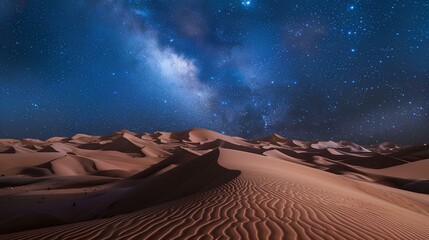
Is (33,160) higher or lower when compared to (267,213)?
lower

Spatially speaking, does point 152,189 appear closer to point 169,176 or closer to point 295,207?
point 169,176

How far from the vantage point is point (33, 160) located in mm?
25016

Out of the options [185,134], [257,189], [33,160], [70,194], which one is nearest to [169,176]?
[70,194]

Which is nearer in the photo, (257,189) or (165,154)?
(257,189)

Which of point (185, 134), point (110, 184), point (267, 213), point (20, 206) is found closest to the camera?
point (267, 213)

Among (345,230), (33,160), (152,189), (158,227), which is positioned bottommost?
(33,160)

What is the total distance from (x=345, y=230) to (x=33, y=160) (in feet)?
87.2

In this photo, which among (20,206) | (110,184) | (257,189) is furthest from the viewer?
(110,184)

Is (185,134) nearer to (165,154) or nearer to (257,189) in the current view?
(165,154)

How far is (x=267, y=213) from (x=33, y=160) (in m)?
25.5

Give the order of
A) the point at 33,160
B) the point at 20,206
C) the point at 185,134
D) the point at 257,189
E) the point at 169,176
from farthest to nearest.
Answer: the point at 185,134 → the point at 33,160 → the point at 169,176 → the point at 20,206 → the point at 257,189

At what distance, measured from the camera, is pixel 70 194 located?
13.6 metres

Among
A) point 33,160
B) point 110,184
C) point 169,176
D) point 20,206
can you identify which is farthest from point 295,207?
point 33,160

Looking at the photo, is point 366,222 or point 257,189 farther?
point 257,189
